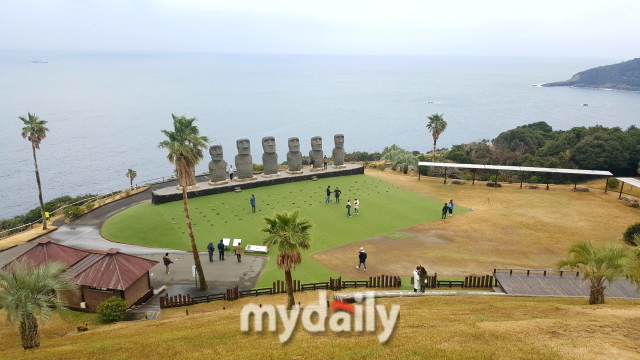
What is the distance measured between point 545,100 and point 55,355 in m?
219

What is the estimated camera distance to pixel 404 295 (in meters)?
18.5

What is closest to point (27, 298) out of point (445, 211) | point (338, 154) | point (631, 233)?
point (445, 211)

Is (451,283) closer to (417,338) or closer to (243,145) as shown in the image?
(417,338)

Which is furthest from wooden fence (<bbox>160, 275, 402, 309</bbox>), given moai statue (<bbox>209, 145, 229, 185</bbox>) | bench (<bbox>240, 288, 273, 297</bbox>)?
moai statue (<bbox>209, 145, 229, 185</bbox>)

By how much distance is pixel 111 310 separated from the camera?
1694 cm

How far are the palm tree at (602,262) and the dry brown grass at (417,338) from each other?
0.80 metres

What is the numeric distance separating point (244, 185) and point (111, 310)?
1908 cm

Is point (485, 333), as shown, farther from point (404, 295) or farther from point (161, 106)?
point (161, 106)

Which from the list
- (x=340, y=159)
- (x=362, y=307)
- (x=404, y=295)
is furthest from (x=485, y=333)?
(x=340, y=159)

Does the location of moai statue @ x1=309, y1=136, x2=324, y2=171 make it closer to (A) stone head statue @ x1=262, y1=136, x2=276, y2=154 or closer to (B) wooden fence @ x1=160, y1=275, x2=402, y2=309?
(A) stone head statue @ x1=262, y1=136, x2=276, y2=154

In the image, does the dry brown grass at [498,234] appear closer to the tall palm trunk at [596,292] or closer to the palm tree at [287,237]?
the tall palm trunk at [596,292]

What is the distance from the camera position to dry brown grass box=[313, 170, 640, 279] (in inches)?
910

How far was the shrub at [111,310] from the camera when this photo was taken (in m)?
16.9

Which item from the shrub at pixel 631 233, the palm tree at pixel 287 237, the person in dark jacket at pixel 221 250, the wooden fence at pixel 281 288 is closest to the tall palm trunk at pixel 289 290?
the palm tree at pixel 287 237
